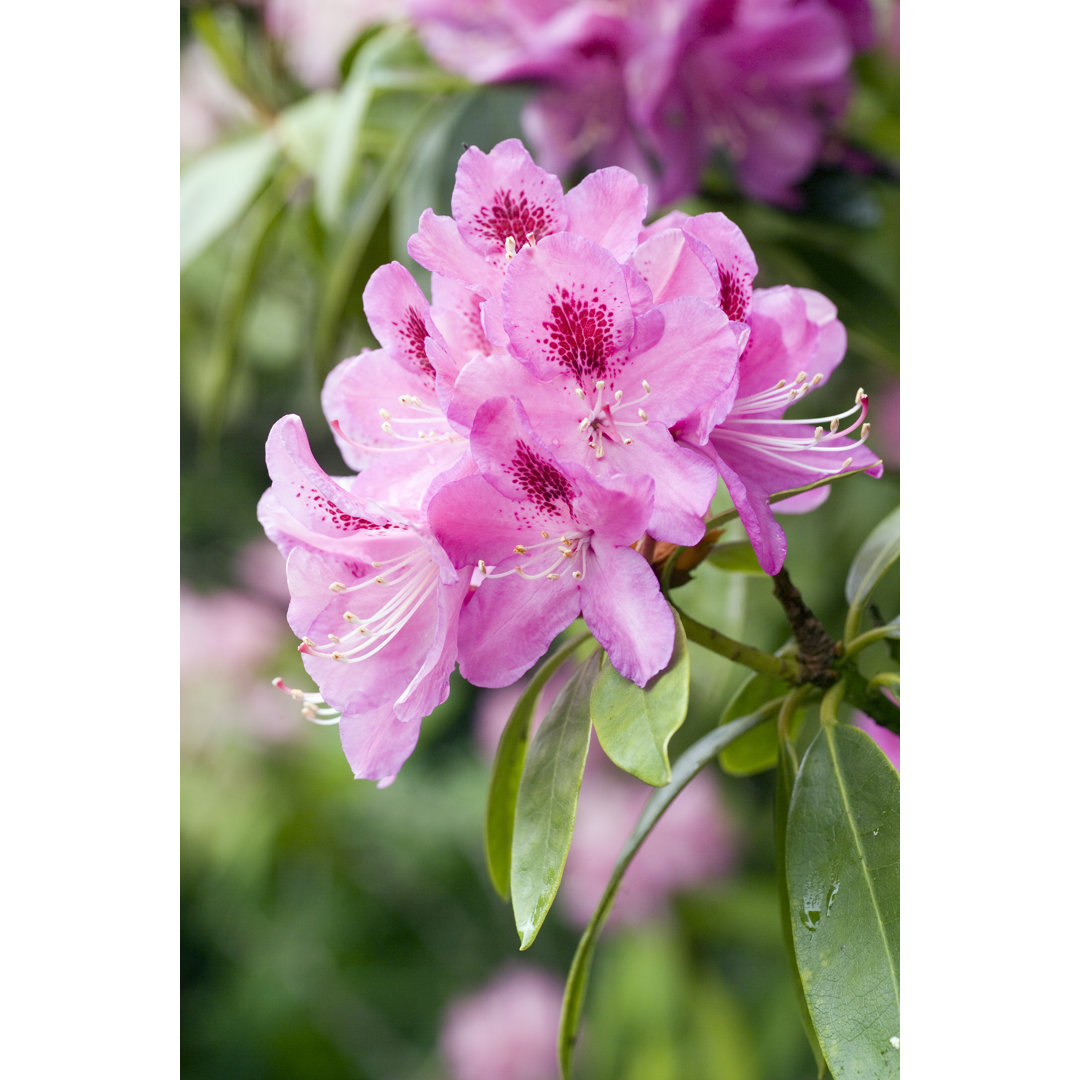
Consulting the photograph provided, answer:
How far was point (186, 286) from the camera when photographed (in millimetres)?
1469

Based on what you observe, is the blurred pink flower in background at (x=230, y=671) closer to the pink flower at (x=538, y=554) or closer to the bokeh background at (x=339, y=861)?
the bokeh background at (x=339, y=861)

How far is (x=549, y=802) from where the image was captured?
16.8 inches

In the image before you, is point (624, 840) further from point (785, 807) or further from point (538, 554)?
point (538, 554)

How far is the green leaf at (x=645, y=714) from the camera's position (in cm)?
37

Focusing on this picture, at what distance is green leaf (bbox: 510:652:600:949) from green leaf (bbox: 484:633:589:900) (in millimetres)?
78

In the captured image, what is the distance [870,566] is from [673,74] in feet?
1.35

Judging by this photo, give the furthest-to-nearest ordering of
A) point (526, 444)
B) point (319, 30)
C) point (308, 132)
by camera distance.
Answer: point (319, 30) < point (308, 132) < point (526, 444)

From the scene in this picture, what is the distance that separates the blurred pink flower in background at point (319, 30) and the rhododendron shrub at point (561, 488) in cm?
88

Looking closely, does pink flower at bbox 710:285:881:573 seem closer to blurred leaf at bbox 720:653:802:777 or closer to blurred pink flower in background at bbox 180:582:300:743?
blurred leaf at bbox 720:653:802:777

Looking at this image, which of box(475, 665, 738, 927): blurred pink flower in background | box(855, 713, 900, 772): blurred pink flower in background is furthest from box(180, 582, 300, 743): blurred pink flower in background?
box(855, 713, 900, 772): blurred pink flower in background

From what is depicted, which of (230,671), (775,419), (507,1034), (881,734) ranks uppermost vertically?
(775,419)

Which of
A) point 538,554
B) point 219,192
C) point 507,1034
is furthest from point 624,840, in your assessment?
point 538,554

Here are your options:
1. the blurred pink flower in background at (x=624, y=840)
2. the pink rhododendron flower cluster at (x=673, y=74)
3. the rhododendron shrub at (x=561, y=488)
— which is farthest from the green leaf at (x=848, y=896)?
the blurred pink flower in background at (x=624, y=840)
